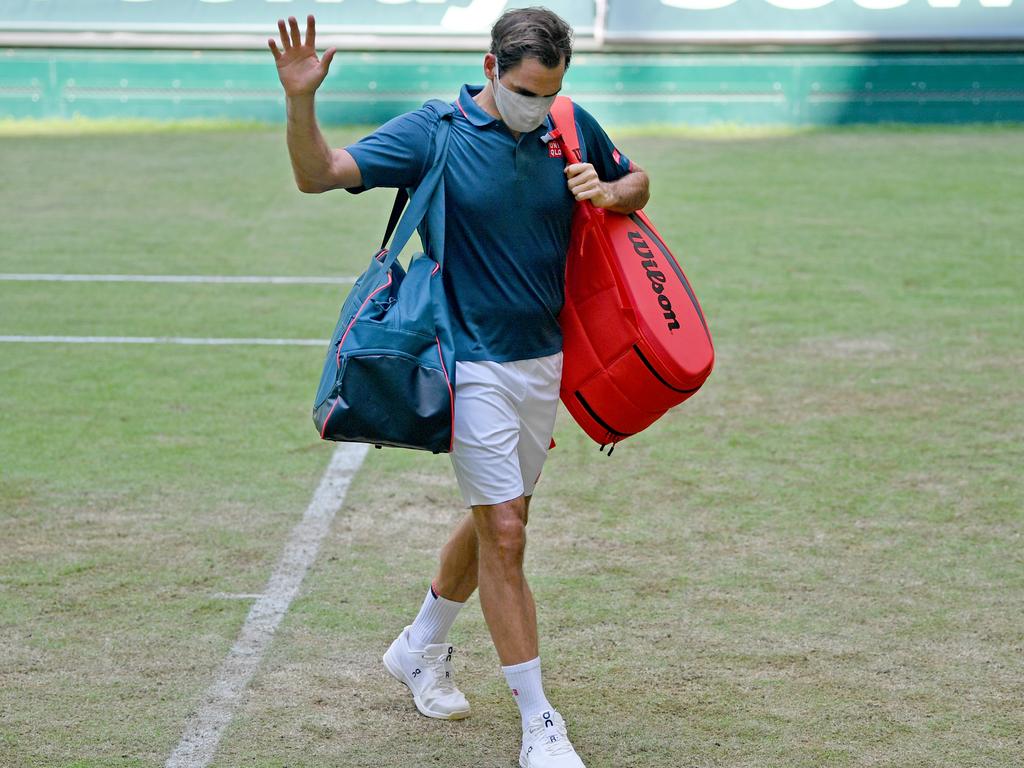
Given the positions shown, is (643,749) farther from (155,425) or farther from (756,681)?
(155,425)

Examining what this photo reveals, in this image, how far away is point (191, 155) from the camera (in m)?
15.7

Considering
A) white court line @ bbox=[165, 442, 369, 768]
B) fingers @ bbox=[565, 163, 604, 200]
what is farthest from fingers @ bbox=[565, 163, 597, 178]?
white court line @ bbox=[165, 442, 369, 768]

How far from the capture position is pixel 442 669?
14.3 ft

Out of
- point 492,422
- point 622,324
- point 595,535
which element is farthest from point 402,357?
point 595,535

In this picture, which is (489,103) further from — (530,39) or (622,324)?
(622,324)

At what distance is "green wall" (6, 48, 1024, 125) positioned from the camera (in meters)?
17.4

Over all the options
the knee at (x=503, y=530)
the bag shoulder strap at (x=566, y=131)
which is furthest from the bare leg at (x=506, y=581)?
the bag shoulder strap at (x=566, y=131)

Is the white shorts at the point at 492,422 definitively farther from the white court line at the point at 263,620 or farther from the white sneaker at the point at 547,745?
the white court line at the point at 263,620

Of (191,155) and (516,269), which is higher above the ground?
(516,269)

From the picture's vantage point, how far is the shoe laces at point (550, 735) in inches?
154

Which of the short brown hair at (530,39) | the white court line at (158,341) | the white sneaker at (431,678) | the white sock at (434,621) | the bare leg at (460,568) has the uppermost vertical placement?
the short brown hair at (530,39)

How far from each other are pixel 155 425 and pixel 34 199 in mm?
7047

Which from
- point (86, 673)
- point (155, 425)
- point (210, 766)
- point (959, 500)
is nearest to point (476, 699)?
point (210, 766)

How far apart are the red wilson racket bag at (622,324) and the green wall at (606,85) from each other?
1333 cm
